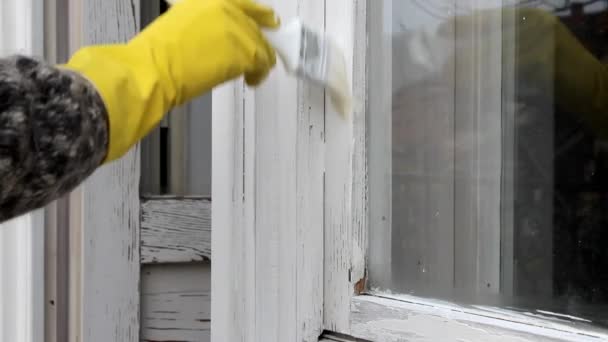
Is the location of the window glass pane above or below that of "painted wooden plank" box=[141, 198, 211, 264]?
above

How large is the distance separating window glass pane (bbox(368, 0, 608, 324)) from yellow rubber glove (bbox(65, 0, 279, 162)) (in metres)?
0.14

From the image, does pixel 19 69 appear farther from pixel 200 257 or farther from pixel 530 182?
pixel 200 257

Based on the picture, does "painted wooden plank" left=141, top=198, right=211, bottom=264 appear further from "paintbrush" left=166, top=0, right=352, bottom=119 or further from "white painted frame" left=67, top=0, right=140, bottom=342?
"paintbrush" left=166, top=0, right=352, bottom=119

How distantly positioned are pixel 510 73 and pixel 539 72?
34mm

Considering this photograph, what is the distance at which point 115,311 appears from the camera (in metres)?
1.07

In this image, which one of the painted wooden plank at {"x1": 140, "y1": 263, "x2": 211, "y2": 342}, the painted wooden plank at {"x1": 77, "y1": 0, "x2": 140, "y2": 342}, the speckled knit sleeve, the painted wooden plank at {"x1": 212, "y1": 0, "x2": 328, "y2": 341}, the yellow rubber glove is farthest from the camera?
the painted wooden plank at {"x1": 140, "y1": 263, "x2": 211, "y2": 342}

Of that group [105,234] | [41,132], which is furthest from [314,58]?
[105,234]

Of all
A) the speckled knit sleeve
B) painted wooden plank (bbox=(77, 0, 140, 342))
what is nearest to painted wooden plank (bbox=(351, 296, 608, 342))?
the speckled knit sleeve

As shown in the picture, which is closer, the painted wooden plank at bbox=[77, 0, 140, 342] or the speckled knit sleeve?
the speckled knit sleeve

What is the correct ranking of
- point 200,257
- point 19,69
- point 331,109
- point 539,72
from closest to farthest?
1. point 19,69
2. point 539,72
3. point 331,109
4. point 200,257

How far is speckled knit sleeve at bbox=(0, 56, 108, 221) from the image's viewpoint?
46cm

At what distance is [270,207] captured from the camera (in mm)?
743

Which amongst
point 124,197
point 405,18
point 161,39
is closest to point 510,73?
point 405,18

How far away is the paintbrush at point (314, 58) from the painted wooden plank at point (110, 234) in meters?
0.50
